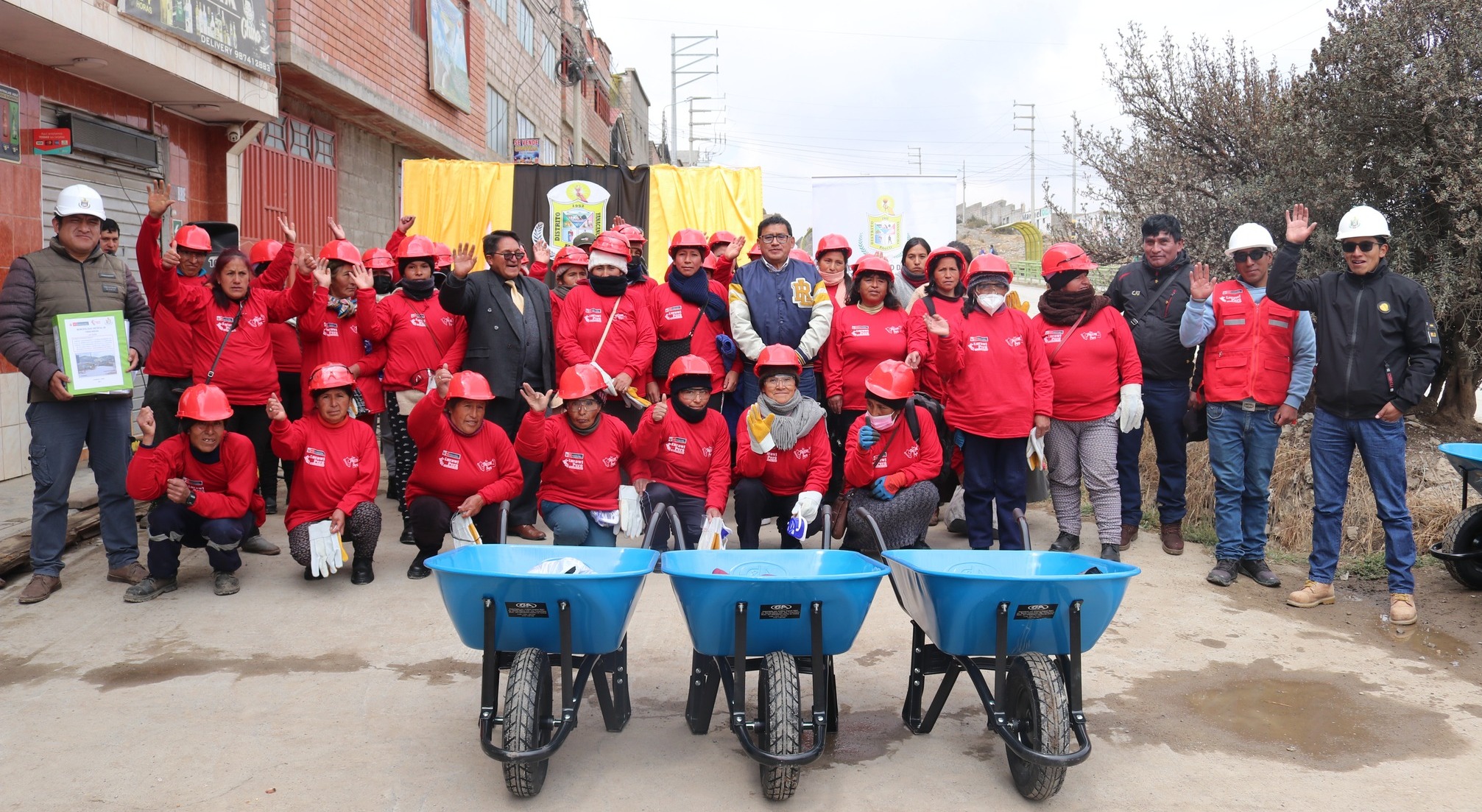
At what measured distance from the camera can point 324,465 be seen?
20.1ft

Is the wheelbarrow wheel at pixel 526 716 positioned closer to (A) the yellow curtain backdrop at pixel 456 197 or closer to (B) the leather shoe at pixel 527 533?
(B) the leather shoe at pixel 527 533

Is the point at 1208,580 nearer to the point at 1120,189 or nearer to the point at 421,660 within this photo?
the point at 421,660

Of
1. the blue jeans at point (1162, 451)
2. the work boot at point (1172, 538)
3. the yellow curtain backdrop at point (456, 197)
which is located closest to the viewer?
the blue jeans at point (1162, 451)

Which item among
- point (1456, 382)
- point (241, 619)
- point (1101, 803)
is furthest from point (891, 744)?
point (1456, 382)

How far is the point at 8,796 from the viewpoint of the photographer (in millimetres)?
3473

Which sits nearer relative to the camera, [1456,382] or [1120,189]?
[1456,382]

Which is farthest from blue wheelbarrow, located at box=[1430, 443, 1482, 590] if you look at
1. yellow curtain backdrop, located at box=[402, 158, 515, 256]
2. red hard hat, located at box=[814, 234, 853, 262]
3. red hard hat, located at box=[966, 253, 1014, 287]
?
yellow curtain backdrop, located at box=[402, 158, 515, 256]

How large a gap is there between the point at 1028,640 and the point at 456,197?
11.0m

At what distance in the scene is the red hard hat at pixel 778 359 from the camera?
6.01m

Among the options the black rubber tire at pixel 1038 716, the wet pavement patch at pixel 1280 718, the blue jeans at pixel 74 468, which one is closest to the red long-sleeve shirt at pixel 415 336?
the blue jeans at pixel 74 468

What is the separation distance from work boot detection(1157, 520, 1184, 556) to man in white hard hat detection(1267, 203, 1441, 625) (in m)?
1.31

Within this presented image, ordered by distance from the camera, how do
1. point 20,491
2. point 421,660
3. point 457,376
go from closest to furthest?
point 421,660 < point 457,376 < point 20,491

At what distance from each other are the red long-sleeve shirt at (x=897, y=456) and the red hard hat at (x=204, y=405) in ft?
11.7

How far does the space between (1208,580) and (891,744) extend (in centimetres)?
336
